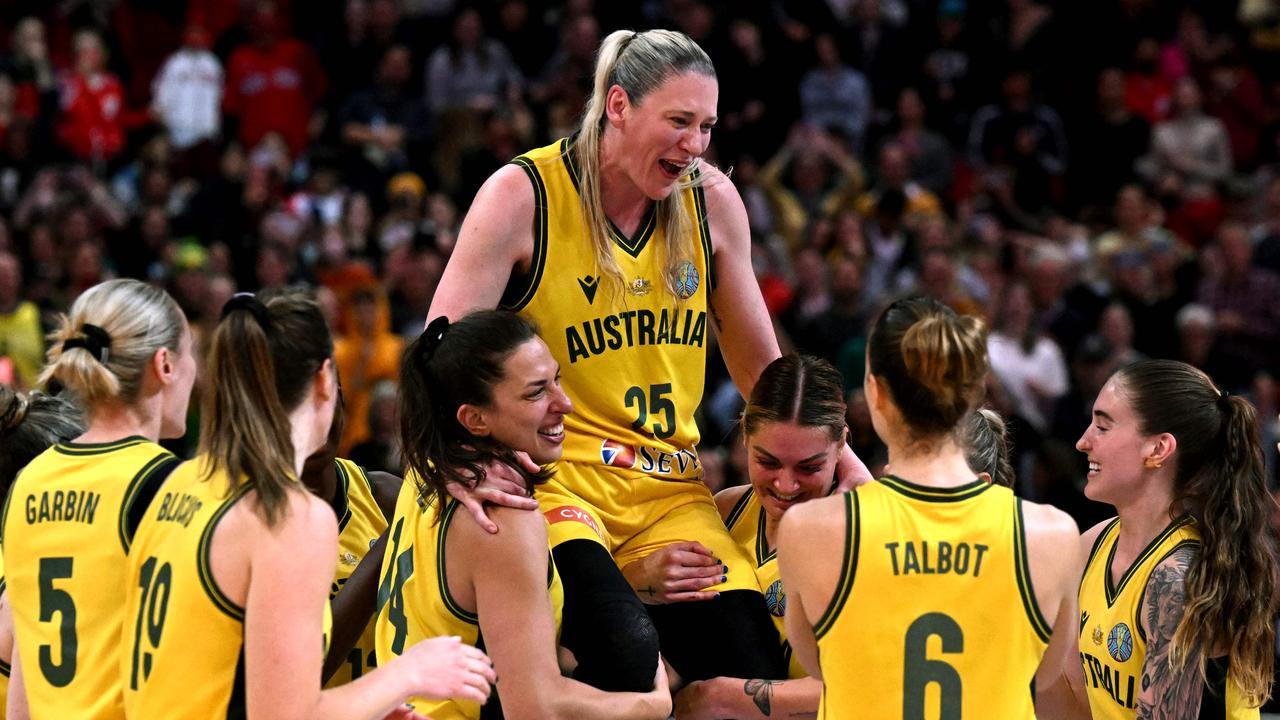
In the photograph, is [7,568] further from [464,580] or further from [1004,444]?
[1004,444]

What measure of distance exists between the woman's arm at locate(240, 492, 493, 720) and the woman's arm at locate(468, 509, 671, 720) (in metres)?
0.36

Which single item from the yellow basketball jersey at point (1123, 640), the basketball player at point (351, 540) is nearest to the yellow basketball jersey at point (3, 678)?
the basketball player at point (351, 540)

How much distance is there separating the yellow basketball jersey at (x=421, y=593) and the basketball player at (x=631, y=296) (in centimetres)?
41

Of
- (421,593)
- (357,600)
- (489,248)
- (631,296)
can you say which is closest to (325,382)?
(421,593)

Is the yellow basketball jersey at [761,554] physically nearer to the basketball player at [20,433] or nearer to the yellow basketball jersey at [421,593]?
the yellow basketball jersey at [421,593]

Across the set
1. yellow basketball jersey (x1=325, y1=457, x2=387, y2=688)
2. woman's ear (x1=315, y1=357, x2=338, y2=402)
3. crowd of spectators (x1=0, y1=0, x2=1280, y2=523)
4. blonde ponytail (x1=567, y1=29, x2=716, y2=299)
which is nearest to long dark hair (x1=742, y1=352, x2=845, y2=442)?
blonde ponytail (x1=567, y1=29, x2=716, y2=299)

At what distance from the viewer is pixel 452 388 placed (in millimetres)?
4133

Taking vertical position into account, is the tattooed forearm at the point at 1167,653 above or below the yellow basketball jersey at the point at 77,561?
below

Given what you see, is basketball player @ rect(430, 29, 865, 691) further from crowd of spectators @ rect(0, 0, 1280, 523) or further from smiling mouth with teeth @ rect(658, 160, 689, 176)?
crowd of spectators @ rect(0, 0, 1280, 523)

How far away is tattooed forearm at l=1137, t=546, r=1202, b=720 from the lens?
4.42 meters

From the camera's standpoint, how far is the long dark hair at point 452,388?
13.4ft

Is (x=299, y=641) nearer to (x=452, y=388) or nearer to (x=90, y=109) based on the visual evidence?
(x=452, y=388)

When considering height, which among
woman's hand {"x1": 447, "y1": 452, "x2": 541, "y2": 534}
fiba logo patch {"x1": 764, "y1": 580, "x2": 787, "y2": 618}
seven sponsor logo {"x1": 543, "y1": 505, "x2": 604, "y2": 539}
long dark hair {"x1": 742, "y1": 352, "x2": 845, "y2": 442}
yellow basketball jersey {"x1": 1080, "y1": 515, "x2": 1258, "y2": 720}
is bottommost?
yellow basketball jersey {"x1": 1080, "y1": 515, "x2": 1258, "y2": 720}

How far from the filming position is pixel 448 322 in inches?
167
